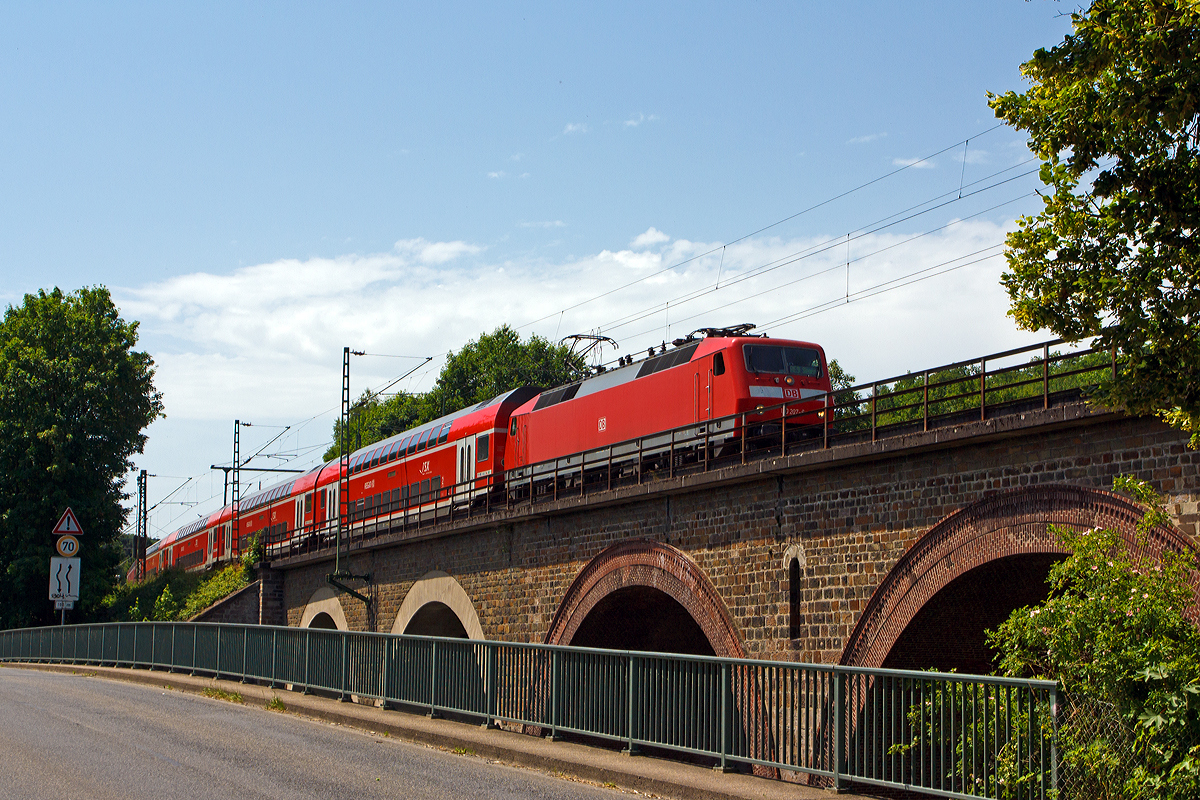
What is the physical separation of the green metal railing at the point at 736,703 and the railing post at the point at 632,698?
0.02 meters

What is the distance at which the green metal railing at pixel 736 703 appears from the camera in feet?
30.9

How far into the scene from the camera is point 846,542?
688 inches

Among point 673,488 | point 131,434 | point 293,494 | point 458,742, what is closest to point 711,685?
point 458,742

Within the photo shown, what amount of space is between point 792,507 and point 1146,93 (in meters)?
9.93

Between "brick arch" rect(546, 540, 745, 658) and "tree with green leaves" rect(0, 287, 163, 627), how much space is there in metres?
31.3

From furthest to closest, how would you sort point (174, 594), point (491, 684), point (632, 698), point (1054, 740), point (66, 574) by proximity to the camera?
point (174, 594)
point (66, 574)
point (491, 684)
point (632, 698)
point (1054, 740)

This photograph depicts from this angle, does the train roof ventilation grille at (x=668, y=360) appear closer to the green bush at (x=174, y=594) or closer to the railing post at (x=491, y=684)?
the railing post at (x=491, y=684)

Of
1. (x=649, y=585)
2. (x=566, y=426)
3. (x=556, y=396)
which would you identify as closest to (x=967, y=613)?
(x=649, y=585)

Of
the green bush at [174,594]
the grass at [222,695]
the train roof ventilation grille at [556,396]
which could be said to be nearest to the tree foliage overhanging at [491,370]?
the green bush at [174,594]

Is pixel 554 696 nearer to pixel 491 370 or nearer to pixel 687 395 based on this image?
pixel 687 395

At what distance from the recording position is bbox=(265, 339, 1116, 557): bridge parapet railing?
49.7ft

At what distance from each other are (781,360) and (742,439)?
4620 mm

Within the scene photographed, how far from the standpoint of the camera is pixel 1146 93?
392 inches

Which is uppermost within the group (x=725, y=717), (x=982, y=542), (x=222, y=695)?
(x=982, y=542)
